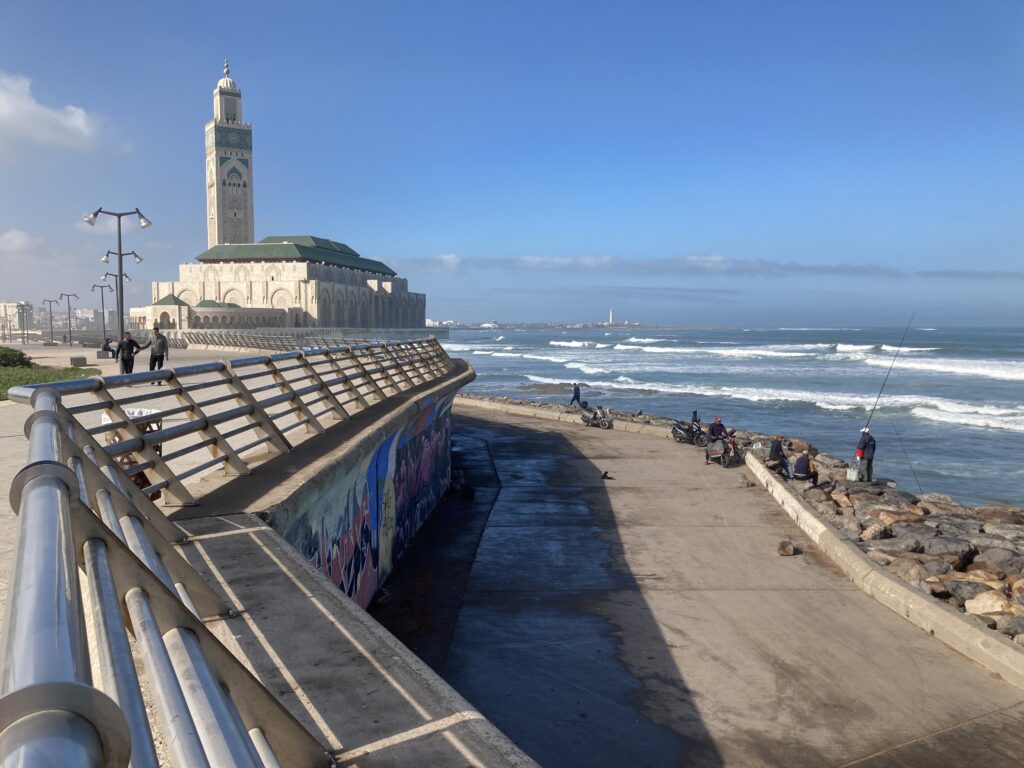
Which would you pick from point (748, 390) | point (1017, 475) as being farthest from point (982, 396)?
point (1017, 475)

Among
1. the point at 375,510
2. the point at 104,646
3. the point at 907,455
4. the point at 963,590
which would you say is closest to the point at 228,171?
the point at 907,455

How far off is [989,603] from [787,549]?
2667 mm

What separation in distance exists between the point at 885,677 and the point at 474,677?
4.00 m

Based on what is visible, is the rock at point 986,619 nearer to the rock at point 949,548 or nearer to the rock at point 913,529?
the rock at point 949,548

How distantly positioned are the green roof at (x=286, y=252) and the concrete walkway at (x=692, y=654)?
344ft

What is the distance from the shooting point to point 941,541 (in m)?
12.1

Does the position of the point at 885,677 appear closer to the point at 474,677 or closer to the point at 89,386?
the point at 474,677

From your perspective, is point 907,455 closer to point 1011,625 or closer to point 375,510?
point 1011,625

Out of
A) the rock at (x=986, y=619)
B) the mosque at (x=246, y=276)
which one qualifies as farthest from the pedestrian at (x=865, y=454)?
the mosque at (x=246, y=276)

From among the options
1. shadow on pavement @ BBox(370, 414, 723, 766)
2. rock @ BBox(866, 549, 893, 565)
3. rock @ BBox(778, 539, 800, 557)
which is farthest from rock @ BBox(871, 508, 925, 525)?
shadow on pavement @ BBox(370, 414, 723, 766)

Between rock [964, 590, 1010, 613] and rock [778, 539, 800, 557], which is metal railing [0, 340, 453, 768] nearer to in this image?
rock [964, 590, 1010, 613]

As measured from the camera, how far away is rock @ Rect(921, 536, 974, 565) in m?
11.8

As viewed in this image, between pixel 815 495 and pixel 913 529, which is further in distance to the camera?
pixel 815 495

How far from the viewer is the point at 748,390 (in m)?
51.6
